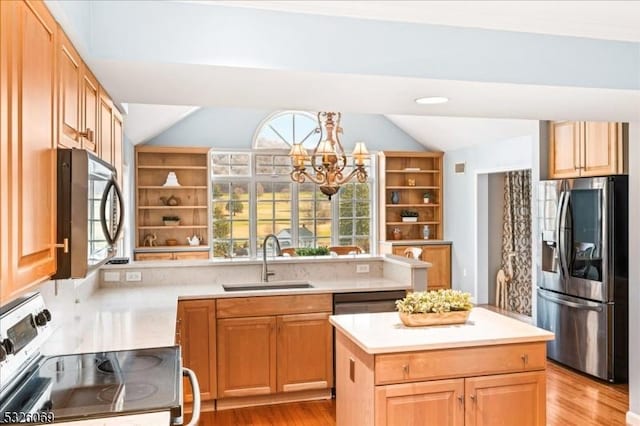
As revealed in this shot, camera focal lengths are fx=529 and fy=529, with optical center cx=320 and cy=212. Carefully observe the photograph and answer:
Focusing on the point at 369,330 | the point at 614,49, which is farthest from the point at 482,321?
the point at 614,49

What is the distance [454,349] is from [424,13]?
5.17ft

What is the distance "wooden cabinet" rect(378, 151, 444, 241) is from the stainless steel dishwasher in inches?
194

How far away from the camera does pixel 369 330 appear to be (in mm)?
2812

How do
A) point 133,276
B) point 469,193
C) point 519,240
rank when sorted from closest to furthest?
1. point 133,276
2. point 519,240
3. point 469,193

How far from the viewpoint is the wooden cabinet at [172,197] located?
8.08m

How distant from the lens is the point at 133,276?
4.18 m

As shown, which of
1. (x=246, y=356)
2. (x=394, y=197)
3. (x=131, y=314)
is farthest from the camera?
(x=394, y=197)

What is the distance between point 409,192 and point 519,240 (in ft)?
7.56

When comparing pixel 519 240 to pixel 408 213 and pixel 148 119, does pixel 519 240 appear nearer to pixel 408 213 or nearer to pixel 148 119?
pixel 408 213

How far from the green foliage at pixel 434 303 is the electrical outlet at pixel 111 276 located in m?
2.36

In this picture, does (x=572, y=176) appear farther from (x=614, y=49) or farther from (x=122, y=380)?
(x=122, y=380)

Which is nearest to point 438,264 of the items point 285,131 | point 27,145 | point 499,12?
point 285,131

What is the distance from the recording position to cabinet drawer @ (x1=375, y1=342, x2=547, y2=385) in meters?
2.53

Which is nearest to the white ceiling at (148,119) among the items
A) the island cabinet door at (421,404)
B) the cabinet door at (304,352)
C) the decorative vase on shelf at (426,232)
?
the cabinet door at (304,352)
